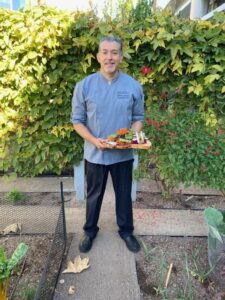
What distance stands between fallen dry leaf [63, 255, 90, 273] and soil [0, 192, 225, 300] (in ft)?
0.76

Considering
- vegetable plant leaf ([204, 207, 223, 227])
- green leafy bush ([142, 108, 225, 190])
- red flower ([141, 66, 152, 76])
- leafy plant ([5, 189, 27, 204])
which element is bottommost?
leafy plant ([5, 189, 27, 204])

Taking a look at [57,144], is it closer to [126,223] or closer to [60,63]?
[60,63]

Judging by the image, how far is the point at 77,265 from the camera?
2.29 metres

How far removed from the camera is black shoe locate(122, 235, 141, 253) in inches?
98.3

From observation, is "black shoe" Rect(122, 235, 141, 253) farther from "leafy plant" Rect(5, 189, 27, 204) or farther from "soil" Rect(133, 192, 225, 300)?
"leafy plant" Rect(5, 189, 27, 204)

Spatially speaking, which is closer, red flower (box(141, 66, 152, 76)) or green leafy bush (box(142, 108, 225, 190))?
green leafy bush (box(142, 108, 225, 190))

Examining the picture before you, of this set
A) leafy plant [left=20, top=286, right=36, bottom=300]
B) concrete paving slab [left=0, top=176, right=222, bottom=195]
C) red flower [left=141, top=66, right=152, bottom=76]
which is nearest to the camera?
leafy plant [left=20, top=286, right=36, bottom=300]

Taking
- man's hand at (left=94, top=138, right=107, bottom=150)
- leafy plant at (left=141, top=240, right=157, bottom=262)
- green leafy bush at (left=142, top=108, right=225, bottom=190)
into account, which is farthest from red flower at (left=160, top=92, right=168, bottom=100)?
leafy plant at (left=141, top=240, right=157, bottom=262)

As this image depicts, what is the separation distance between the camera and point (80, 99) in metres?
2.17

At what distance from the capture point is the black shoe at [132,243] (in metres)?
2.50

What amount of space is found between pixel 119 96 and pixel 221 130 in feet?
3.86

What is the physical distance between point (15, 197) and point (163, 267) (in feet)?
6.29

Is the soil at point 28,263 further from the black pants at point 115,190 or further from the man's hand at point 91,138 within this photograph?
the man's hand at point 91,138

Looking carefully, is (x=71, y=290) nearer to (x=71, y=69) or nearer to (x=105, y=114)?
(x=105, y=114)
